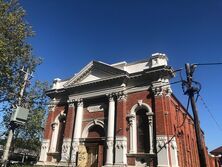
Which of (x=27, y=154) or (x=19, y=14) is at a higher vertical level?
(x=19, y=14)

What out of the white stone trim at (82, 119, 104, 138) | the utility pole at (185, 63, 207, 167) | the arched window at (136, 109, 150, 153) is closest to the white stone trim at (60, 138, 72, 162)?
the white stone trim at (82, 119, 104, 138)

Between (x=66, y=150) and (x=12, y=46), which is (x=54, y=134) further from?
(x=12, y=46)

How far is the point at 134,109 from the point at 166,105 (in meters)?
3.10

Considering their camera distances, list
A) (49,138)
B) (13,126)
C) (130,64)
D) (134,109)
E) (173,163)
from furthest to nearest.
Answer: (49,138)
(130,64)
(134,109)
(173,163)
(13,126)

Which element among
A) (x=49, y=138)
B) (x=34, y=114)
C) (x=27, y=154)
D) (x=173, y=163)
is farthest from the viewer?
(x=27, y=154)

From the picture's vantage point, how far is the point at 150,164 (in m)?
17.6

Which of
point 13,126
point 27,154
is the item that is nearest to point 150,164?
point 13,126

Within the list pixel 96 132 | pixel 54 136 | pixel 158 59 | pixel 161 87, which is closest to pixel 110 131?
pixel 96 132

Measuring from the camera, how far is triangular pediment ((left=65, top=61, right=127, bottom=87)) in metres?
22.5

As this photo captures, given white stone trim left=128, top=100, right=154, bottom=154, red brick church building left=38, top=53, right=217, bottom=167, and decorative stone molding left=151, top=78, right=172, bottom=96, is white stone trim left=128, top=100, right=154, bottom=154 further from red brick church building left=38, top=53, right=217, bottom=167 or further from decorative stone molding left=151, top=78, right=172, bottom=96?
decorative stone molding left=151, top=78, right=172, bottom=96

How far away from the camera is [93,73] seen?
2414 cm

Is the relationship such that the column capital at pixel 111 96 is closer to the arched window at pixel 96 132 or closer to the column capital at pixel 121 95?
the column capital at pixel 121 95

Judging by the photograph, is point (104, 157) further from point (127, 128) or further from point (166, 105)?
point (166, 105)

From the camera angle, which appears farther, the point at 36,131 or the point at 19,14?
the point at 36,131
